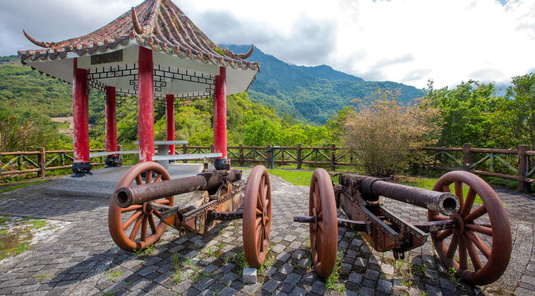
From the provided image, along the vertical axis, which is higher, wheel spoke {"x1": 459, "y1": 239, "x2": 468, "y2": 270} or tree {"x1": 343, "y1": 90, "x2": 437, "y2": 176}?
tree {"x1": 343, "y1": 90, "x2": 437, "y2": 176}

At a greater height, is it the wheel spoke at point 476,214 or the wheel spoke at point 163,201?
the wheel spoke at point 476,214

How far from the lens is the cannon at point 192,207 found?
7.35ft

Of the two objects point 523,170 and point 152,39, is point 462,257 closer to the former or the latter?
point 152,39

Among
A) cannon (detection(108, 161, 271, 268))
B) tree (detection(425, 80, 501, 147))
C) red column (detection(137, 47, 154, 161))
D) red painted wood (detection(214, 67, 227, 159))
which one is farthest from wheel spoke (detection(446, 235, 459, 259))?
tree (detection(425, 80, 501, 147))

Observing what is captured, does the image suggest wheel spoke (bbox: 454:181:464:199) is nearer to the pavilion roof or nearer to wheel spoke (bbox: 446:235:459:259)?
wheel spoke (bbox: 446:235:459:259)

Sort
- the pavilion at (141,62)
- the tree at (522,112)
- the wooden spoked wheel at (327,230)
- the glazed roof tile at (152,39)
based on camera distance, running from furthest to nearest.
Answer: the tree at (522,112) < the pavilion at (141,62) < the glazed roof tile at (152,39) < the wooden spoked wheel at (327,230)

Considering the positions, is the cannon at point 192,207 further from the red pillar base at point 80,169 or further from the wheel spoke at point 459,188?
the red pillar base at point 80,169

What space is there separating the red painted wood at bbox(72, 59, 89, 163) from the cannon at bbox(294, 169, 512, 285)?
645cm

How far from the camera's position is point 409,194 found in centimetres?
238

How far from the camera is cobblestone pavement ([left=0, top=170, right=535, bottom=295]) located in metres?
2.32

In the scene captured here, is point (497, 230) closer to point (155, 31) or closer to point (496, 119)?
point (155, 31)

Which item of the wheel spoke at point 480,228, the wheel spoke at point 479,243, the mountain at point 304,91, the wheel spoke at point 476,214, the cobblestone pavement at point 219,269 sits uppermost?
the mountain at point 304,91

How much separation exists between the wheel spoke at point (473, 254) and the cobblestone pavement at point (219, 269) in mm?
241

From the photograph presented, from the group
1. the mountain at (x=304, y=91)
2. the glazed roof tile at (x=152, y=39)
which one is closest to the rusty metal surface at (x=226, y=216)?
the glazed roof tile at (x=152, y=39)
